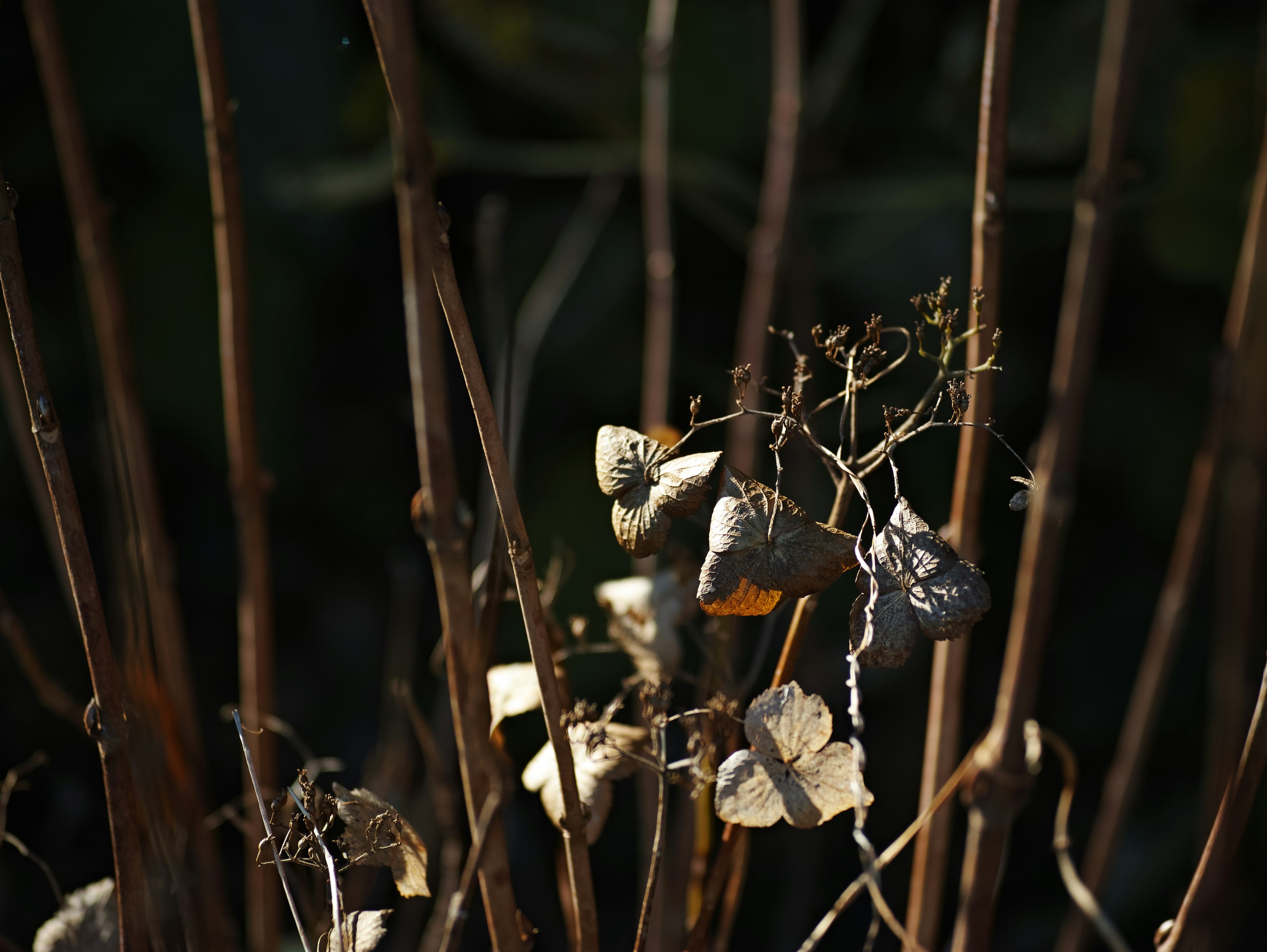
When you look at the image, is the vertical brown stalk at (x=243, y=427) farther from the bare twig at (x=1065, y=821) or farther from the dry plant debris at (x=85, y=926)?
the bare twig at (x=1065, y=821)

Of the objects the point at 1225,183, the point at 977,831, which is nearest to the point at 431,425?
the point at 977,831

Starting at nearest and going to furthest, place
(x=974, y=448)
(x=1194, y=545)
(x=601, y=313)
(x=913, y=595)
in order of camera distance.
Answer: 1. (x=913, y=595)
2. (x=974, y=448)
3. (x=1194, y=545)
4. (x=601, y=313)

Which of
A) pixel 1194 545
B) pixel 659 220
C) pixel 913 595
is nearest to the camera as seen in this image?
pixel 913 595

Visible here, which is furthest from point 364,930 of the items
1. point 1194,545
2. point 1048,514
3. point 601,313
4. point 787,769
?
point 601,313

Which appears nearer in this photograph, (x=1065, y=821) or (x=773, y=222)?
(x=1065, y=821)

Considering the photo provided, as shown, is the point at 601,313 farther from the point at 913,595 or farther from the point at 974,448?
the point at 913,595

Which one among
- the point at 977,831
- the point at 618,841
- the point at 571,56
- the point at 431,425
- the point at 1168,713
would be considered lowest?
the point at 618,841

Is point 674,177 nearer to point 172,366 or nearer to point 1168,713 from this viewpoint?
point 172,366
